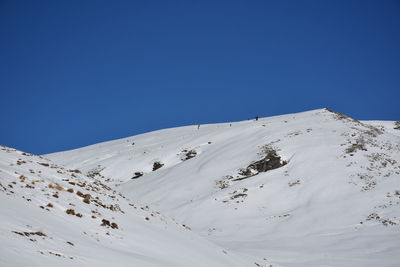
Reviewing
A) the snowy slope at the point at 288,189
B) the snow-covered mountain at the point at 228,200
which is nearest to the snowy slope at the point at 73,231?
the snow-covered mountain at the point at 228,200

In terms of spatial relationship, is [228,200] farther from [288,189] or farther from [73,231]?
[73,231]

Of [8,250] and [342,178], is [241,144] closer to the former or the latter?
[342,178]

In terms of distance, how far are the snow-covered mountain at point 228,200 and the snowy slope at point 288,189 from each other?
0.13 m

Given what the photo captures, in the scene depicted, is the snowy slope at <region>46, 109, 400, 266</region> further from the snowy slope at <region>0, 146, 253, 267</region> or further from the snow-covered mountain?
the snowy slope at <region>0, 146, 253, 267</region>

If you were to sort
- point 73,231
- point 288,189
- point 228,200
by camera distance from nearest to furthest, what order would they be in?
point 73,231 → point 288,189 → point 228,200

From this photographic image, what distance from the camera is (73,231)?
1170 centimetres

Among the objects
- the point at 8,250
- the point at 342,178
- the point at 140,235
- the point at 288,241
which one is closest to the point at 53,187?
the point at 140,235

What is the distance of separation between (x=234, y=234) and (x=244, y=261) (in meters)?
13.6

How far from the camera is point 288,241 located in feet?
90.2

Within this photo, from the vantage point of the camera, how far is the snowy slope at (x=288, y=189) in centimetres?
2577

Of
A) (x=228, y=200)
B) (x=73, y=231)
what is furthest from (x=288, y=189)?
(x=73, y=231)

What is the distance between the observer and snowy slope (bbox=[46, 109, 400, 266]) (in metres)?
25.8

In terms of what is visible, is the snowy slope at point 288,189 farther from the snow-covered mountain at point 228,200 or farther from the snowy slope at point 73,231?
the snowy slope at point 73,231

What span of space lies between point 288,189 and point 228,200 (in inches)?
262
